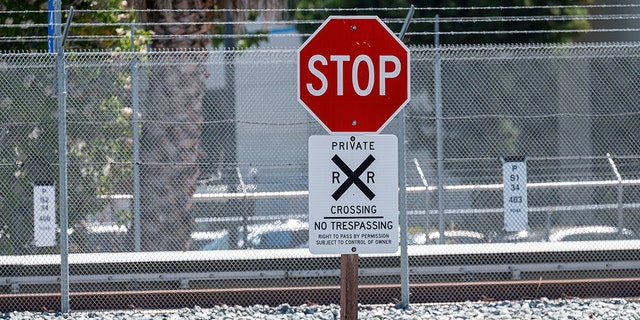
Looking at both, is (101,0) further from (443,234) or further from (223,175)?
(443,234)

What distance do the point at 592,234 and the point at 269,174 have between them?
430 cm

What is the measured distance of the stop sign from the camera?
5.28 meters

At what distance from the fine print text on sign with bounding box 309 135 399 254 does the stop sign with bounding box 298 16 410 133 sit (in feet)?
0.36

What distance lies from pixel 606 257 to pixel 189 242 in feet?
15.2

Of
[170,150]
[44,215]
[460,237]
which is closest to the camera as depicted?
[44,215]

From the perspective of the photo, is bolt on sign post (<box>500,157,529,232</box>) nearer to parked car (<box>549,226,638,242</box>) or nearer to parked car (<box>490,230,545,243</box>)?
parked car (<box>490,230,545,243</box>)

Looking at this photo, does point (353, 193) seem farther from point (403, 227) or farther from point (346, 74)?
point (403, 227)

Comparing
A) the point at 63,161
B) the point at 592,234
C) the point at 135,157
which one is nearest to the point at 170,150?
the point at 135,157

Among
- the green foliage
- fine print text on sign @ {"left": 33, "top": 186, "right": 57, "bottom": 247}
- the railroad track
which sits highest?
the green foliage

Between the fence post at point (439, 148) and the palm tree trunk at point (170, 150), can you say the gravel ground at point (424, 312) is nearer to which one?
the fence post at point (439, 148)

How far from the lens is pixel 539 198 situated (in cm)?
1174

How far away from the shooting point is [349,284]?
17.6 feet

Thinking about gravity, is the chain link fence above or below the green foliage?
below

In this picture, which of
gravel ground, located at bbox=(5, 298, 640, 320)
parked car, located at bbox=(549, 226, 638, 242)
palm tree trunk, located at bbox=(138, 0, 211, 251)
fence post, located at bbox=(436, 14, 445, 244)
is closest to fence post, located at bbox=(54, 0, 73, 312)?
gravel ground, located at bbox=(5, 298, 640, 320)
